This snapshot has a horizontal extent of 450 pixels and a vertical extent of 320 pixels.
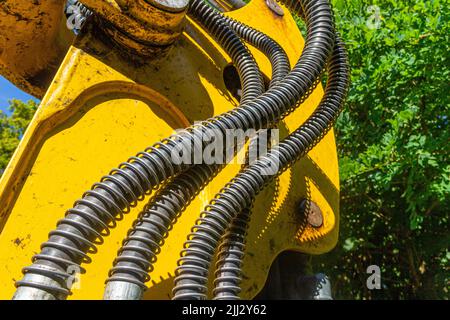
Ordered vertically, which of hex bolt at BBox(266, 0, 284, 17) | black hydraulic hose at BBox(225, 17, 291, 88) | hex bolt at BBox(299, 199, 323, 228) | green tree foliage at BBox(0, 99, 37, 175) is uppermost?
green tree foliage at BBox(0, 99, 37, 175)

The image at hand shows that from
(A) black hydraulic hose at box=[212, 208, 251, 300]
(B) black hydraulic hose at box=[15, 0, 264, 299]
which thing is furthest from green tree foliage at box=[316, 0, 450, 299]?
(B) black hydraulic hose at box=[15, 0, 264, 299]

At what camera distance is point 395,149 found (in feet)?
9.68

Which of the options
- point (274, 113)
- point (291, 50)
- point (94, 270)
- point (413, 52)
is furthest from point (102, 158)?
point (413, 52)

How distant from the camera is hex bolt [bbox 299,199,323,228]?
4.91 ft

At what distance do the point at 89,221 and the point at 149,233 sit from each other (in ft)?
0.43

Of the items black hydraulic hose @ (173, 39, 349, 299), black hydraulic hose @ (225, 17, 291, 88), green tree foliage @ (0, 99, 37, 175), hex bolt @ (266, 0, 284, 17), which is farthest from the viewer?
green tree foliage @ (0, 99, 37, 175)

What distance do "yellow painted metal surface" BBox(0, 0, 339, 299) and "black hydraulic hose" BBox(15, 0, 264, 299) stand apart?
0.14 m

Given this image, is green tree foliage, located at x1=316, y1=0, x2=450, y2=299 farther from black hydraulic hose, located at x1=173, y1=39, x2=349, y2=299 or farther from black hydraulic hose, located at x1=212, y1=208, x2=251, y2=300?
black hydraulic hose, located at x1=212, y1=208, x2=251, y2=300

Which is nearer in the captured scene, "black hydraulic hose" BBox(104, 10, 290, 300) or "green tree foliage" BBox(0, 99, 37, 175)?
"black hydraulic hose" BBox(104, 10, 290, 300)

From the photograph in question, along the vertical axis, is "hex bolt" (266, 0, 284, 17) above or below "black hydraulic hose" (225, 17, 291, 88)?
above

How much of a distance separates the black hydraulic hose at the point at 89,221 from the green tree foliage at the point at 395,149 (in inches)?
88.2

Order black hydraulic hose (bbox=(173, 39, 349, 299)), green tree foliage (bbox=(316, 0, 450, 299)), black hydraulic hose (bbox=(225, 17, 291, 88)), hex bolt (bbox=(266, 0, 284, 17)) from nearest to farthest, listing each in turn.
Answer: black hydraulic hose (bbox=(173, 39, 349, 299)) → black hydraulic hose (bbox=(225, 17, 291, 88)) → hex bolt (bbox=(266, 0, 284, 17)) → green tree foliage (bbox=(316, 0, 450, 299))

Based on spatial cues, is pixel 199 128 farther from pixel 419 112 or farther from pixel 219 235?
pixel 419 112

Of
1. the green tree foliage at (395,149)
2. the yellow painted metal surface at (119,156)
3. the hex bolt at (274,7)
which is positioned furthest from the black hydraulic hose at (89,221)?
the green tree foliage at (395,149)
